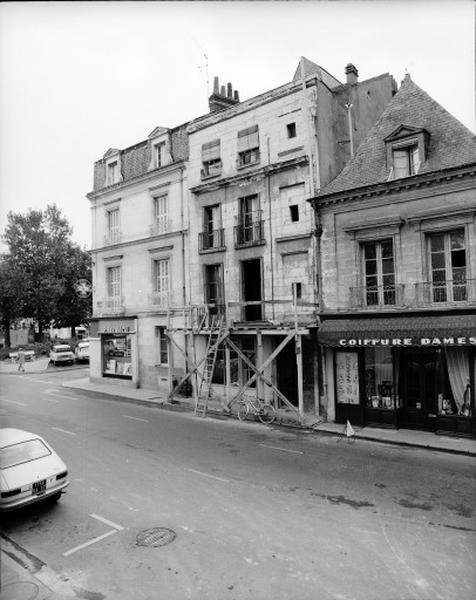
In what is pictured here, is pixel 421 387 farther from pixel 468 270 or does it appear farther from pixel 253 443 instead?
pixel 253 443

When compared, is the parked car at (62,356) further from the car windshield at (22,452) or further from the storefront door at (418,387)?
the storefront door at (418,387)

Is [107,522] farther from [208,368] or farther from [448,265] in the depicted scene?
[208,368]

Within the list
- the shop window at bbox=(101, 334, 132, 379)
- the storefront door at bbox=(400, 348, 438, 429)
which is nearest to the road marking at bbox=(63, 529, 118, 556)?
→ the storefront door at bbox=(400, 348, 438, 429)

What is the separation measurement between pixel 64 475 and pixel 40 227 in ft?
159

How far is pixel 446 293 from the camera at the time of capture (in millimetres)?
14617

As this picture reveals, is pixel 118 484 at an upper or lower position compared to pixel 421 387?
lower

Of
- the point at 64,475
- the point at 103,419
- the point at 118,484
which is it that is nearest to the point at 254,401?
the point at 103,419

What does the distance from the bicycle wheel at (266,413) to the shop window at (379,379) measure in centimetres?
356

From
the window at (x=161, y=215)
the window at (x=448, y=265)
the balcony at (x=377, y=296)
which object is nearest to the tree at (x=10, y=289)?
Result: the window at (x=161, y=215)

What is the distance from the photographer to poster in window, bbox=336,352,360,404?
16.4 m

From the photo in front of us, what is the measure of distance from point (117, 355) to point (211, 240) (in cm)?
1030

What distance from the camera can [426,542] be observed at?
24.3ft

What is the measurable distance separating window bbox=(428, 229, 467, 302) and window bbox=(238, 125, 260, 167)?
8.79 m

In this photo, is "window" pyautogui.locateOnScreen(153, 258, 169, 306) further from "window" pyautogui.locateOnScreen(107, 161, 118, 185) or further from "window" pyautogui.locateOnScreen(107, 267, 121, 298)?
"window" pyautogui.locateOnScreen(107, 161, 118, 185)
